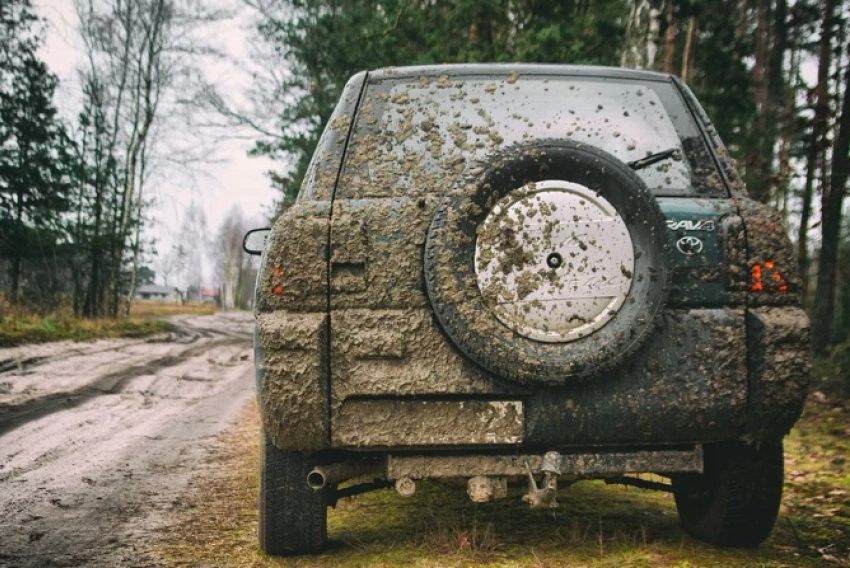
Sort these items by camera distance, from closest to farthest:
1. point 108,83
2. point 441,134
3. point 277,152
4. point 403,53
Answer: point 441,134, point 403,53, point 277,152, point 108,83

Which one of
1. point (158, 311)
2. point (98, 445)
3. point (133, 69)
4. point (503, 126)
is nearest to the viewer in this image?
point (503, 126)

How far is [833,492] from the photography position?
4527 mm

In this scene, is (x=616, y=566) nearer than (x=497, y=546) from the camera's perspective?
Yes

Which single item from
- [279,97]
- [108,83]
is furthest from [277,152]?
[108,83]

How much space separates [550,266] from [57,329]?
50.9ft

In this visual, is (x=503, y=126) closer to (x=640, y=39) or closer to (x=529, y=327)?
A: (x=529, y=327)

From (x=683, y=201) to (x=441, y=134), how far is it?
3.14 ft

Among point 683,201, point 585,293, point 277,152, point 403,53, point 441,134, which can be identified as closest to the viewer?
point 585,293

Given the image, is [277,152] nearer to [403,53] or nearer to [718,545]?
[403,53]

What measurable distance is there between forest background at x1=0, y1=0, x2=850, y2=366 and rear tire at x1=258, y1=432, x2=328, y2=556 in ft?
11.5

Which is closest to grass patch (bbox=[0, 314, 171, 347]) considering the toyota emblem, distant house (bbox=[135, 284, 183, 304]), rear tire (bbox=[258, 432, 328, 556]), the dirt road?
the dirt road

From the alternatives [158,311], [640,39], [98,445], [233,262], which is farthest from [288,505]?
[233,262]

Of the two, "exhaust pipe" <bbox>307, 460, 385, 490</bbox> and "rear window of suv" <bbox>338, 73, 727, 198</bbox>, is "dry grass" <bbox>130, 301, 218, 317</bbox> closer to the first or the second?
"rear window of suv" <bbox>338, 73, 727, 198</bbox>

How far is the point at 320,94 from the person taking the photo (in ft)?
60.3
